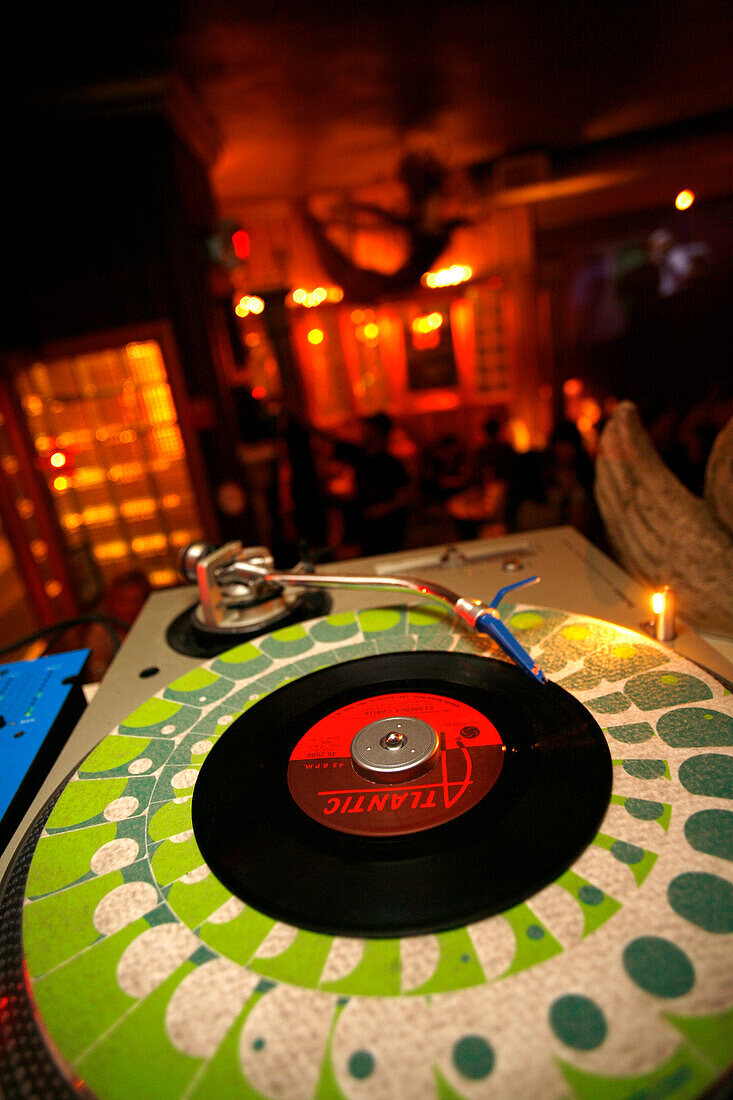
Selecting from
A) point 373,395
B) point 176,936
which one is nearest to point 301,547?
point 176,936

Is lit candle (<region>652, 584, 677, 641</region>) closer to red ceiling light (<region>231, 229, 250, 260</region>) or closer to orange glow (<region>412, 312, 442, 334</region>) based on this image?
red ceiling light (<region>231, 229, 250, 260</region>)

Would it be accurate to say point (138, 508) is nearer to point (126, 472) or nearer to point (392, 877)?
point (126, 472)

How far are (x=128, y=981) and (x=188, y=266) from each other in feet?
12.4

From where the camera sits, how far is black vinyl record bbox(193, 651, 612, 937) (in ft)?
1.55

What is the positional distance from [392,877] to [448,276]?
643 cm

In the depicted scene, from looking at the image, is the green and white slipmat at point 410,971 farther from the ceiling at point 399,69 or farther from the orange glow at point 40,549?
the orange glow at point 40,549

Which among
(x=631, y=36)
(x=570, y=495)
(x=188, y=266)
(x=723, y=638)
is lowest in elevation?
(x=570, y=495)

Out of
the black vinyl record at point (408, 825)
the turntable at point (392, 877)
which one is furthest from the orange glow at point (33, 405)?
the black vinyl record at point (408, 825)

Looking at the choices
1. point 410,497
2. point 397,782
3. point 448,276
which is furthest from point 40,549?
point 448,276

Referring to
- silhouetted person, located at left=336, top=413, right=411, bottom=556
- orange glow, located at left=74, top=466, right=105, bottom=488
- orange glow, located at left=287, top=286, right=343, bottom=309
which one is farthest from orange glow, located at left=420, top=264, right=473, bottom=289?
orange glow, located at left=74, top=466, right=105, bottom=488

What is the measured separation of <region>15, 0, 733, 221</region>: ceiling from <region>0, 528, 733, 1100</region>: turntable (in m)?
2.84

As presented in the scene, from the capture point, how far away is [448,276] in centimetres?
604

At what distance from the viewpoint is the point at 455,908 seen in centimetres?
46

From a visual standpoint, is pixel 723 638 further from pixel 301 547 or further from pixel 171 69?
pixel 171 69
